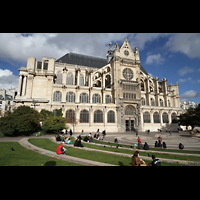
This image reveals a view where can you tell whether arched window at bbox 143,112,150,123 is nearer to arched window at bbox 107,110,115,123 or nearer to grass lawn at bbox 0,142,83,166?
arched window at bbox 107,110,115,123

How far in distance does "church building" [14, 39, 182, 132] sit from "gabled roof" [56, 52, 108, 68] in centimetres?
41

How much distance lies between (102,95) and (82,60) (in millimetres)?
19083

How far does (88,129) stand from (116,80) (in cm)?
1599

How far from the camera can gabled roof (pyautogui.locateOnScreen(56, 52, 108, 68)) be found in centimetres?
4378

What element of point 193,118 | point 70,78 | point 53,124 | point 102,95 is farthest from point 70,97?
point 193,118

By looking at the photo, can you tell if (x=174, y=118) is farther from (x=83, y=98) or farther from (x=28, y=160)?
(x=28, y=160)

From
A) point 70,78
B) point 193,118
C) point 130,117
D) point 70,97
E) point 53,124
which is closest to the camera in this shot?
point 53,124

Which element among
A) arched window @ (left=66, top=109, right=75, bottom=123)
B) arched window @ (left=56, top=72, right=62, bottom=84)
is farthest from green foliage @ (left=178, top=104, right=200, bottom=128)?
arched window @ (left=56, top=72, right=62, bottom=84)

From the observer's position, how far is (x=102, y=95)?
119ft

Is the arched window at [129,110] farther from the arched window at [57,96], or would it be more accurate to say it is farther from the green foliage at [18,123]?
the green foliage at [18,123]
